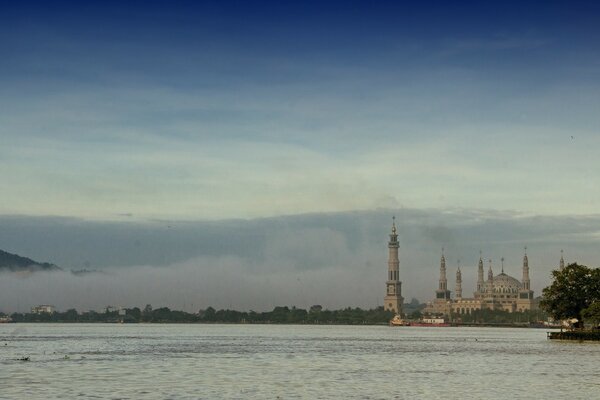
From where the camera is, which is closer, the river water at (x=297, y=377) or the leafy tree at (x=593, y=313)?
the river water at (x=297, y=377)

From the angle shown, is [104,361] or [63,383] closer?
[63,383]

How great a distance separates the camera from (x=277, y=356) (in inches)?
5379

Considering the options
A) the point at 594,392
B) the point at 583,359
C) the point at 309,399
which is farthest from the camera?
the point at 583,359

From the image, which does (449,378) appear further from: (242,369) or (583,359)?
(583,359)

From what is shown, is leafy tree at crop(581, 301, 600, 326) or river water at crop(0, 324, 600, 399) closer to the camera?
river water at crop(0, 324, 600, 399)

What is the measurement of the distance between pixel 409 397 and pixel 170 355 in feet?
223

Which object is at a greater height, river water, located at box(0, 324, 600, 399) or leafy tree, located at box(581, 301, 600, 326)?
leafy tree, located at box(581, 301, 600, 326)

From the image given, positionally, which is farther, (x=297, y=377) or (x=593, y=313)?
(x=593, y=313)

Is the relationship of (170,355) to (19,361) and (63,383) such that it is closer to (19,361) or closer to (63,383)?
(19,361)

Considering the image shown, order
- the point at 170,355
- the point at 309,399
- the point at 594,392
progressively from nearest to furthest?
the point at 309,399 → the point at 594,392 → the point at 170,355

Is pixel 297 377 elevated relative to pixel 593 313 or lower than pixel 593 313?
lower

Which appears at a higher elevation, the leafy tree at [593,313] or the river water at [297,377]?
the leafy tree at [593,313]

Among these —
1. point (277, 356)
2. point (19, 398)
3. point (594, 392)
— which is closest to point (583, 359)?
point (277, 356)

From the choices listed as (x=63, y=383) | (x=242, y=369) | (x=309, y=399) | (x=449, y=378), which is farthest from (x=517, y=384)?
(x=63, y=383)
